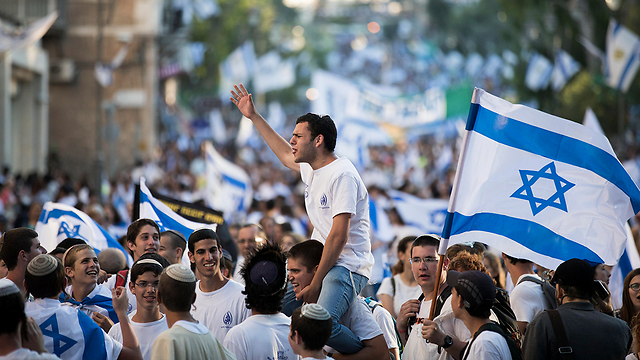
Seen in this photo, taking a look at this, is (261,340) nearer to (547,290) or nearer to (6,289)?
(6,289)

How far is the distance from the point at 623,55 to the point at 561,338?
58.9 feet

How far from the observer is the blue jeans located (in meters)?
4.95

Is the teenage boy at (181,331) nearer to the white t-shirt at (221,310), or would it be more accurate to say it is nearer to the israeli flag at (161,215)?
the white t-shirt at (221,310)

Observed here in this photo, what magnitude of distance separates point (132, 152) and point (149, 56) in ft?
13.5

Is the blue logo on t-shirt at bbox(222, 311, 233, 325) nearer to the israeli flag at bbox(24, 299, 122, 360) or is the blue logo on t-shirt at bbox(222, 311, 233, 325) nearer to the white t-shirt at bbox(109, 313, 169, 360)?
the white t-shirt at bbox(109, 313, 169, 360)

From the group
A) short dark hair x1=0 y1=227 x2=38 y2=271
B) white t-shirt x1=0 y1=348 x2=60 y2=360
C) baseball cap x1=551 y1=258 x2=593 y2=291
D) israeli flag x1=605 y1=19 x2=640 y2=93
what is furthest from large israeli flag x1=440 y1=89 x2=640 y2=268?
israeli flag x1=605 y1=19 x2=640 y2=93

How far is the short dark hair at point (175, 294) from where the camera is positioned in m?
4.34

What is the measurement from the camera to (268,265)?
4.90 meters

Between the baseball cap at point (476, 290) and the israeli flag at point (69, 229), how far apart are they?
4760 mm

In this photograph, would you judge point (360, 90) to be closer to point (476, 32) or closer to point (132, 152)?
point (132, 152)

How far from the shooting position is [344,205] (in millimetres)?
5137

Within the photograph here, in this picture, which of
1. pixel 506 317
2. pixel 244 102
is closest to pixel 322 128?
pixel 244 102

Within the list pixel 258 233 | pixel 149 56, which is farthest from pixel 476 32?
pixel 258 233

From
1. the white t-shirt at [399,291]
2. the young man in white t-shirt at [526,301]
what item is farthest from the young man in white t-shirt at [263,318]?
the white t-shirt at [399,291]
